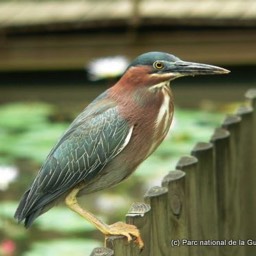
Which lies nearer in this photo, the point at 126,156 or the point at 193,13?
the point at 126,156

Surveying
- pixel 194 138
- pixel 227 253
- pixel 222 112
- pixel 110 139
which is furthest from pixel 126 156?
pixel 222 112

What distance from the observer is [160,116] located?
2746 mm

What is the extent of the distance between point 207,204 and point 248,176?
1.55 ft

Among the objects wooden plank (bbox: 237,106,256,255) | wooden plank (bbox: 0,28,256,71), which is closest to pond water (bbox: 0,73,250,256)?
wooden plank (bbox: 0,28,256,71)

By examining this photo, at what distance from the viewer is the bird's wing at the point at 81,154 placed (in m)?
2.74

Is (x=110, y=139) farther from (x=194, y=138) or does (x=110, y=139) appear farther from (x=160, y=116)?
(x=194, y=138)

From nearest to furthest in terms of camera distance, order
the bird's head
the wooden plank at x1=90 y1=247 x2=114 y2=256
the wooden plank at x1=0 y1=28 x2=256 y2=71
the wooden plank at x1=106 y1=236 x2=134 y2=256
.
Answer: the wooden plank at x1=90 y1=247 x2=114 y2=256, the wooden plank at x1=106 y1=236 x2=134 y2=256, the bird's head, the wooden plank at x1=0 y1=28 x2=256 y2=71

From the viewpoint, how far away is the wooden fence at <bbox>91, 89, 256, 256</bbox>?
261 cm

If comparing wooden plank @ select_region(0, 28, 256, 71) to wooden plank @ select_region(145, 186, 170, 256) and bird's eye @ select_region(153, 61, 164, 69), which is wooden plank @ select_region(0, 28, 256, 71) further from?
wooden plank @ select_region(145, 186, 170, 256)

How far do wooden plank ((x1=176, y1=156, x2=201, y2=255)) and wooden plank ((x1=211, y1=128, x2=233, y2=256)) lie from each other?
217 mm

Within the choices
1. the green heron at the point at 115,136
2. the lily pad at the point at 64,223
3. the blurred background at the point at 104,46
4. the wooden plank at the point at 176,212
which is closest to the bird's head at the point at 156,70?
the green heron at the point at 115,136

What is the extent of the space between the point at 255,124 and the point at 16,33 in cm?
402

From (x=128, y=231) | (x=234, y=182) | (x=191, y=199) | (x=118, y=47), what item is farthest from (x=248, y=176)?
(x=118, y=47)

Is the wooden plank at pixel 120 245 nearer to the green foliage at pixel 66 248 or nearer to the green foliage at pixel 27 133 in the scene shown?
the green foliage at pixel 66 248
